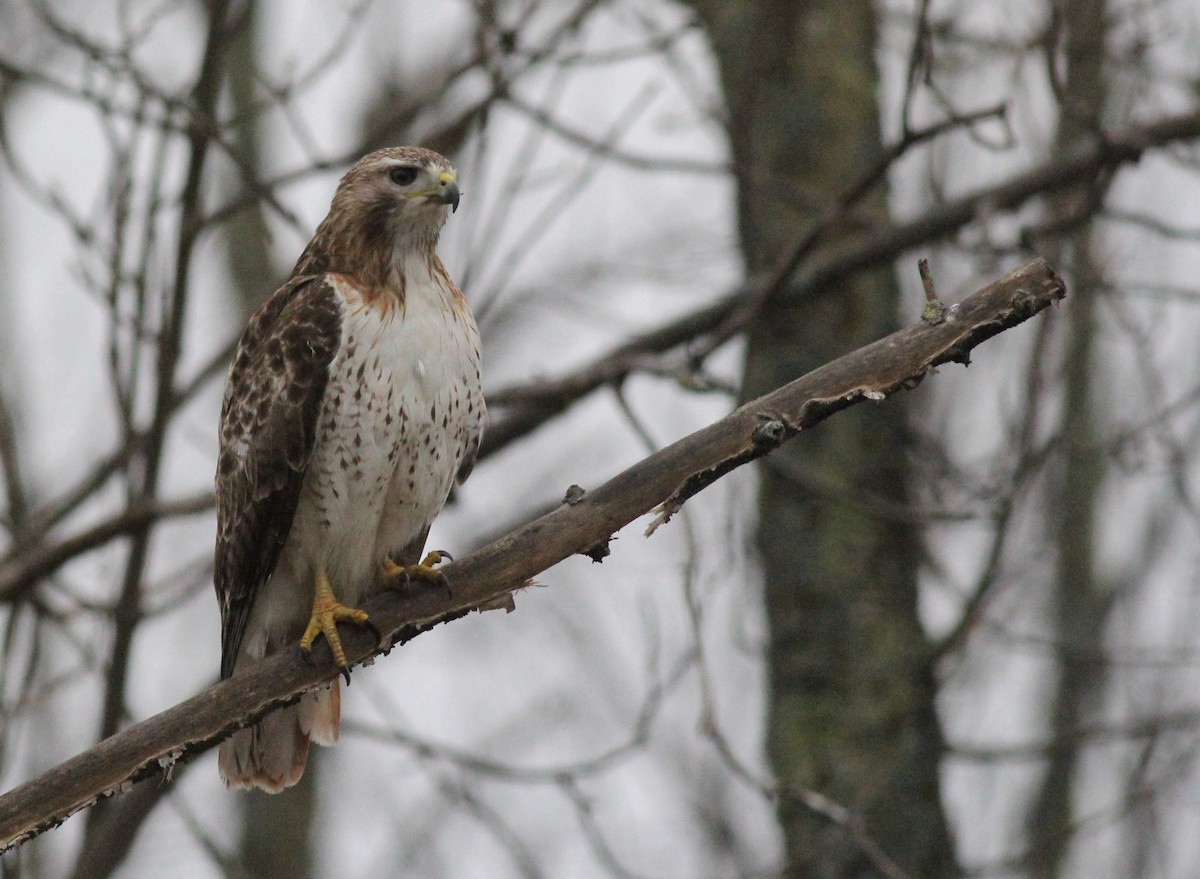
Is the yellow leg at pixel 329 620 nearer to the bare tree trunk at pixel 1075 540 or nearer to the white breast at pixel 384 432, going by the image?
the white breast at pixel 384 432

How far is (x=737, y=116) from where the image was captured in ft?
21.8

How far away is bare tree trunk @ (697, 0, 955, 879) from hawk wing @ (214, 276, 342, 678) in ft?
7.21

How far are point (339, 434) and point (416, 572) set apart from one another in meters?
0.47

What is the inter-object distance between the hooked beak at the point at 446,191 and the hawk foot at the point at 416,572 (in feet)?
3.67

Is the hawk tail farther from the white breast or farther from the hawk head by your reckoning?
the hawk head

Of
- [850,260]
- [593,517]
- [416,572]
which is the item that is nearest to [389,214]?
[416,572]

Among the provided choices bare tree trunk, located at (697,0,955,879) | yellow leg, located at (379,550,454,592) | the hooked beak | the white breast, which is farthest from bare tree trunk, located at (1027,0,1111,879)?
yellow leg, located at (379,550,454,592)

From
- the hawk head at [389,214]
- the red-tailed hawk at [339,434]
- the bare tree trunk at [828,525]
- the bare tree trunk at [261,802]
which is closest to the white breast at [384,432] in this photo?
the red-tailed hawk at [339,434]

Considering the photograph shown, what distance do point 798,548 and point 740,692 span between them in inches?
120

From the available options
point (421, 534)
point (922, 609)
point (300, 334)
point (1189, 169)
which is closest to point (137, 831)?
point (421, 534)

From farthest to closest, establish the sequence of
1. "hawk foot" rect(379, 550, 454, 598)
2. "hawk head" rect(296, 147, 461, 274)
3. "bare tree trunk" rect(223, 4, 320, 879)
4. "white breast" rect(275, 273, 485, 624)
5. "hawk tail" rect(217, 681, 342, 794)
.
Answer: "bare tree trunk" rect(223, 4, 320, 879)
"hawk head" rect(296, 147, 461, 274)
"hawk tail" rect(217, 681, 342, 794)
"white breast" rect(275, 273, 485, 624)
"hawk foot" rect(379, 550, 454, 598)

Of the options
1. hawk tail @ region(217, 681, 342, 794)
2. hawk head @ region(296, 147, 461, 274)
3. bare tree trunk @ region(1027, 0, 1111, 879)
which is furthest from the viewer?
bare tree trunk @ region(1027, 0, 1111, 879)

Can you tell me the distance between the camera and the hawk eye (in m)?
5.27

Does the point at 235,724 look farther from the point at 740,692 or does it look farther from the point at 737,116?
the point at 740,692
